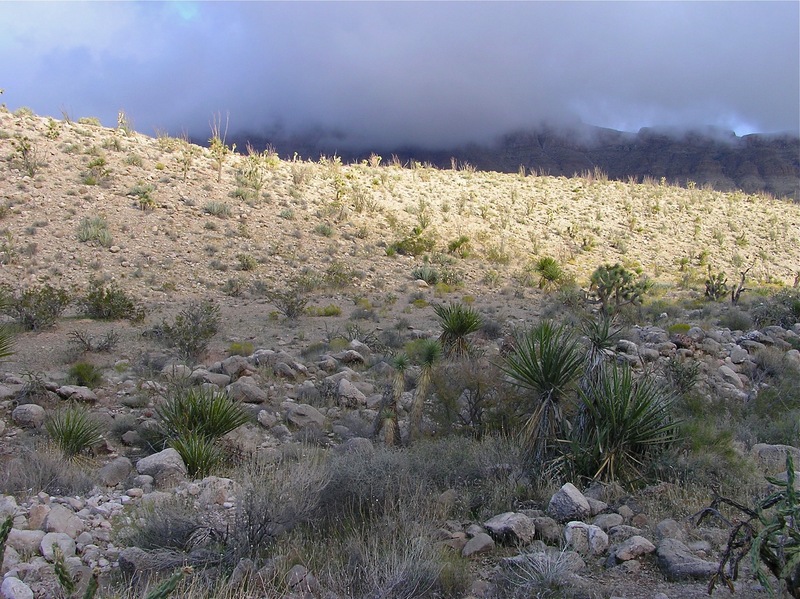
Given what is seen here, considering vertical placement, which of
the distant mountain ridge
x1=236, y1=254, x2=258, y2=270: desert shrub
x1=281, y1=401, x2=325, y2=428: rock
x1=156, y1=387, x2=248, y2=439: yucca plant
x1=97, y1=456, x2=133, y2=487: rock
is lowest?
x1=97, y1=456, x2=133, y2=487: rock

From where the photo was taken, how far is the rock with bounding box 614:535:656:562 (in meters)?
5.05

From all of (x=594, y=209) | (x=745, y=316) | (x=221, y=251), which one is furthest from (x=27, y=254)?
(x=594, y=209)

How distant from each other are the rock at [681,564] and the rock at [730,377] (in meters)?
7.67

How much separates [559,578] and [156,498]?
151 inches

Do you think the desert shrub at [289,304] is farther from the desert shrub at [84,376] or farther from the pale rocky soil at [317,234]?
the desert shrub at [84,376]

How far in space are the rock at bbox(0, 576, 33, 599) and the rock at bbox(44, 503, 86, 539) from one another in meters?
1.09

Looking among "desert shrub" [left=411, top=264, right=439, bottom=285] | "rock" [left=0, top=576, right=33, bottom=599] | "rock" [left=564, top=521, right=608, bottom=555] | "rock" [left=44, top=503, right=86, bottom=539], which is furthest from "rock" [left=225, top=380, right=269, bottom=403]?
"desert shrub" [left=411, top=264, right=439, bottom=285]

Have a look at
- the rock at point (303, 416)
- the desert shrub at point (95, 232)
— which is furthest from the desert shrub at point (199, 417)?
the desert shrub at point (95, 232)

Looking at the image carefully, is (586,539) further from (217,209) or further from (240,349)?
(217,209)

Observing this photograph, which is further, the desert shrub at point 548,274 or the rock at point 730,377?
the desert shrub at point 548,274

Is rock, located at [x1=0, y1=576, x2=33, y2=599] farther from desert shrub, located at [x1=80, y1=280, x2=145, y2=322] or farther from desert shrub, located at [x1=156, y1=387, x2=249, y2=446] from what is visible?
desert shrub, located at [x1=80, y1=280, x2=145, y2=322]

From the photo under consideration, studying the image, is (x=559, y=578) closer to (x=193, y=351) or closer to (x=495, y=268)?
(x=193, y=351)

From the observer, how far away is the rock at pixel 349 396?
10.8 m

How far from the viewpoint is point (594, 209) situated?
117 ft
